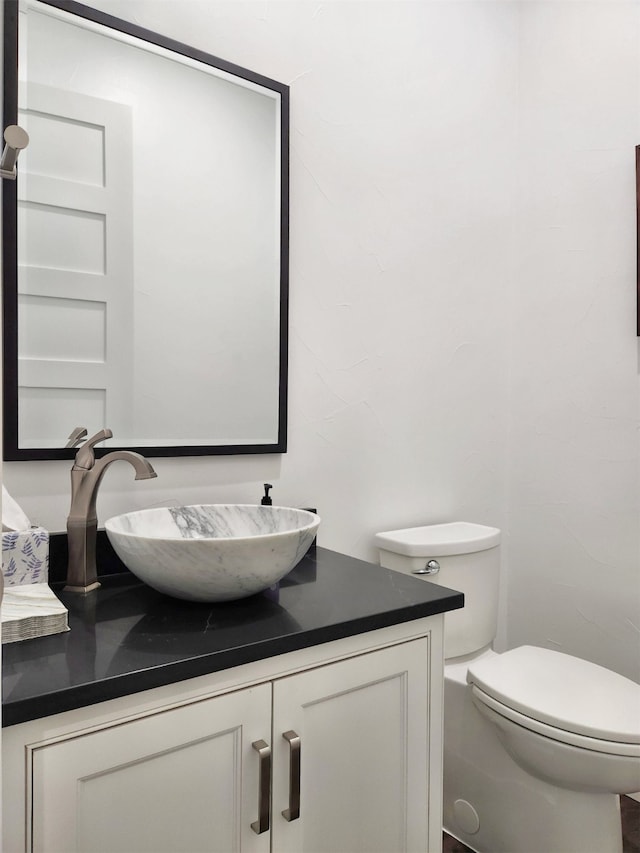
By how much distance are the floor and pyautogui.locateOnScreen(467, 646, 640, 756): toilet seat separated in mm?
457

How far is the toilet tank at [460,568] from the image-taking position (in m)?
1.63

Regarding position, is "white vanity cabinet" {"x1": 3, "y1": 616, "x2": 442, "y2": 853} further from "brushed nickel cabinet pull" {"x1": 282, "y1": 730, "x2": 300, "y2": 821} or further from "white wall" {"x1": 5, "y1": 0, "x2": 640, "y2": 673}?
"white wall" {"x1": 5, "y1": 0, "x2": 640, "y2": 673}

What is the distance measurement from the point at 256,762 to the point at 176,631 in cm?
22

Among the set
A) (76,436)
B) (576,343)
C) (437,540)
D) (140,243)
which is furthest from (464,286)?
(76,436)

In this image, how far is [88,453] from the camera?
1.16 metres

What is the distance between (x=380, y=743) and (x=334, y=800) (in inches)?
Result: 4.5

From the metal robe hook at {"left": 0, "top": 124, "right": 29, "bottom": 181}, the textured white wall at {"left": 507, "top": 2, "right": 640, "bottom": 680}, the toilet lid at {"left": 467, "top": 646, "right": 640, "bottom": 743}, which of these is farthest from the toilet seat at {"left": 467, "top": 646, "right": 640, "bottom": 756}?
the metal robe hook at {"left": 0, "top": 124, "right": 29, "bottom": 181}

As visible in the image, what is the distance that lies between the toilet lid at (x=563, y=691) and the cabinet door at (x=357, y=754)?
1.15 ft

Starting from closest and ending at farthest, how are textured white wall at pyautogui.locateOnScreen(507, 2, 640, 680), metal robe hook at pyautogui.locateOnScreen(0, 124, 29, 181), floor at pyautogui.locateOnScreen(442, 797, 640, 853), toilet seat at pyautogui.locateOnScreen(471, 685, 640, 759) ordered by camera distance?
metal robe hook at pyautogui.locateOnScreen(0, 124, 29, 181)
toilet seat at pyautogui.locateOnScreen(471, 685, 640, 759)
floor at pyautogui.locateOnScreen(442, 797, 640, 853)
textured white wall at pyautogui.locateOnScreen(507, 2, 640, 680)

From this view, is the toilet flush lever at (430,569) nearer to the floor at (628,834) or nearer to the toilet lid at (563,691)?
the toilet lid at (563,691)

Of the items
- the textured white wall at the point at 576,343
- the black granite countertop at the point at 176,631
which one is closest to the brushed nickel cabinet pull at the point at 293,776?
Answer: the black granite countertop at the point at 176,631

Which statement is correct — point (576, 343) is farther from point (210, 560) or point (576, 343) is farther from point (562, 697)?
point (210, 560)

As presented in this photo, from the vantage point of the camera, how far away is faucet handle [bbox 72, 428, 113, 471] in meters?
1.16

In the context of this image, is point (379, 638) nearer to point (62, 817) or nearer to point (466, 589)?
point (62, 817)
